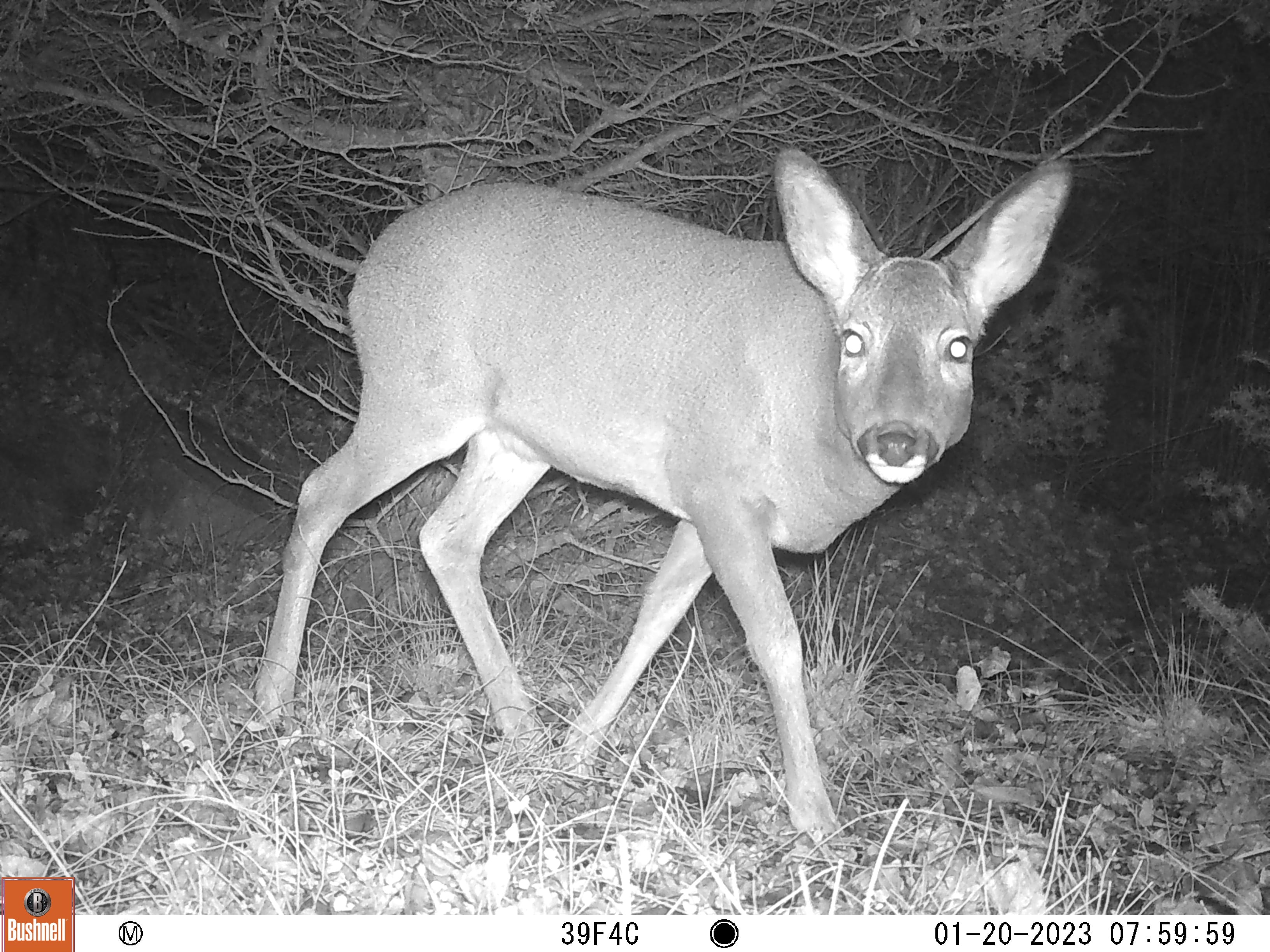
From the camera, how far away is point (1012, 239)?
176 inches

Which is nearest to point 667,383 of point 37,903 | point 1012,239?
point 1012,239

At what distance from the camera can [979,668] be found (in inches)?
292

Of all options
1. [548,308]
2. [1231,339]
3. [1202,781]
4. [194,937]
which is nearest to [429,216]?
[548,308]

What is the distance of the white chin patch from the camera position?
162 inches

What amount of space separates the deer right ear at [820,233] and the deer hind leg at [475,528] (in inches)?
65.1

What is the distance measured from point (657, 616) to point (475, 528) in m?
0.97

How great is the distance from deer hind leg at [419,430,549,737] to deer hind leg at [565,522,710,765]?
1.66 ft

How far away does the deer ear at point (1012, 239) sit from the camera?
4379mm

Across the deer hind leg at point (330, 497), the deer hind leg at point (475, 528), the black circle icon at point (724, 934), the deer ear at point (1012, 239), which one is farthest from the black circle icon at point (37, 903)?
the deer ear at point (1012, 239)

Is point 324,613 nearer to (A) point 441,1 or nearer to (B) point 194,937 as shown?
(A) point 441,1

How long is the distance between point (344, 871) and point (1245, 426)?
20.8ft

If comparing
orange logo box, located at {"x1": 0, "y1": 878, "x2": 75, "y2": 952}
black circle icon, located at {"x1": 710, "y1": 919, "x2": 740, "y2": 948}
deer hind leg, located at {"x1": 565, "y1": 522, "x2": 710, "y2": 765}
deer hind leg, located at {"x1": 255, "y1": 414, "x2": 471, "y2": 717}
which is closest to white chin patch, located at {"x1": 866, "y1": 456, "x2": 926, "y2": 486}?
deer hind leg, located at {"x1": 565, "y1": 522, "x2": 710, "y2": 765}

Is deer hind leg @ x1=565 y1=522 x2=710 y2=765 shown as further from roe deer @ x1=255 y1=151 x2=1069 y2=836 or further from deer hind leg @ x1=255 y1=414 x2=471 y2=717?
deer hind leg @ x1=255 y1=414 x2=471 y2=717

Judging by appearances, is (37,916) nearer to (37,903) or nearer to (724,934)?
(37,903)
